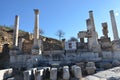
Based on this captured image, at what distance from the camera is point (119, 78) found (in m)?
7.37

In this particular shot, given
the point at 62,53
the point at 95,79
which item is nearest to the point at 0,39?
the point at 62,53

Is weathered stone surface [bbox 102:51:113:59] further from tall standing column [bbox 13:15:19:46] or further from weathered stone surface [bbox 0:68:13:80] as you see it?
tall standing column [bbox 13:15:19:46]

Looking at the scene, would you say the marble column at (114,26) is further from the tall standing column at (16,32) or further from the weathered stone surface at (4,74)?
the weathered stone surface at (4,74)

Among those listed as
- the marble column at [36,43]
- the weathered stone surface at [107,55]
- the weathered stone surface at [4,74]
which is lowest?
the weathered stone surface at [4,74]

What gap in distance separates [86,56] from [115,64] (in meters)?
3.65

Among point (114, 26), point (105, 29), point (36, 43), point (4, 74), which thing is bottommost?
point (4, 74)

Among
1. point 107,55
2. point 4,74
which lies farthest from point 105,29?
point 4,74

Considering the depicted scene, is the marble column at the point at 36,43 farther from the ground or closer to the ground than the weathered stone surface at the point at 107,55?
farther from the ground

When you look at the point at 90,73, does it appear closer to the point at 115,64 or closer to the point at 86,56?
the point at 115,64

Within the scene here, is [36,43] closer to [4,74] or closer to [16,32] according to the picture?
[16,32]

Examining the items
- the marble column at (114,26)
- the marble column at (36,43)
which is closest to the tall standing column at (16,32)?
the marble column at (36,43)

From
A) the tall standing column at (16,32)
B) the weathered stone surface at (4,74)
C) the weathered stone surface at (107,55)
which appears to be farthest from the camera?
the tall standing column at (16,32)

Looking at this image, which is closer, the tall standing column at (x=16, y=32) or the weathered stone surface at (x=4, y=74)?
the weathered stone surface at (x=4, y=74)

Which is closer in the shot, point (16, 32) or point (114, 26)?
point (114, 26)
